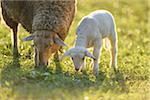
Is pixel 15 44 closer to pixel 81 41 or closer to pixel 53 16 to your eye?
pixel 53 16

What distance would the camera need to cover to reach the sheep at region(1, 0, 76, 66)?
454 inches

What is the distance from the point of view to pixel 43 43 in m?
11.5

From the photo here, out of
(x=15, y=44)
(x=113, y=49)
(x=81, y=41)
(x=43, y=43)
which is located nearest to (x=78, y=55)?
(x=81, y=41)

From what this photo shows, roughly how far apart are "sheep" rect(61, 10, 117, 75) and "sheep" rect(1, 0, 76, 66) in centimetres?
42

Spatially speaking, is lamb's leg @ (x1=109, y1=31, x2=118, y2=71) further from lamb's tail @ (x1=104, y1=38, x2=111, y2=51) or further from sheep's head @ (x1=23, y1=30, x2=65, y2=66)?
sheep's head @ (x1=23, y1=30, x2=65, y2=66)

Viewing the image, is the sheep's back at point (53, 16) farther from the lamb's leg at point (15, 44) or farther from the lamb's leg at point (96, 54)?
the lamb's leg at point (15, 44)

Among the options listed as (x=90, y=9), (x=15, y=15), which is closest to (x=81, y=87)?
(x=15, y=15)

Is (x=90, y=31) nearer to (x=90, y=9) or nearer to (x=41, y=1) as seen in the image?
(x=41, y=1)

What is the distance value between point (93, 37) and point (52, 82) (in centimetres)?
160

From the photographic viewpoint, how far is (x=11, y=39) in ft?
46.0

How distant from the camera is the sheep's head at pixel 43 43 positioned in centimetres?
1145

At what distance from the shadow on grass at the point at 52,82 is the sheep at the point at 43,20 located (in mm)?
452

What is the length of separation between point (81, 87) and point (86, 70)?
1.38 metres

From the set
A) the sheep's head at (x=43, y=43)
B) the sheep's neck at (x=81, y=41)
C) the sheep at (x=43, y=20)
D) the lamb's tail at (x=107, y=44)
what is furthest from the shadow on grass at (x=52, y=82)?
the lamb's tail at (x=107, y=44)
